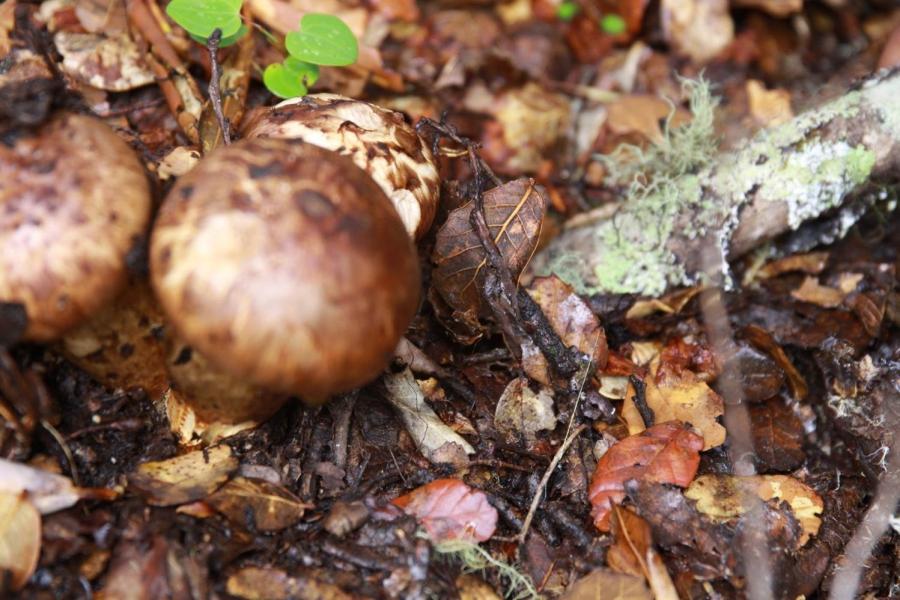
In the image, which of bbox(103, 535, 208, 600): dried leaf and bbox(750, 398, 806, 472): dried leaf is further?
bbox(750, 398, 806, 472): dried leaf

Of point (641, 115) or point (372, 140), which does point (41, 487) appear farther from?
point (641, 115)

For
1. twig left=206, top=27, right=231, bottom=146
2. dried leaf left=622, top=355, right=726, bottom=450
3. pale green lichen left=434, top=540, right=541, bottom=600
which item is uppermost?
twig left=206, top=27, right=231, bottom=146

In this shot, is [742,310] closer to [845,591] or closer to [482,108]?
[845,591]

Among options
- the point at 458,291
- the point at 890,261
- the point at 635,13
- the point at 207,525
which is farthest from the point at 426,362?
the point at 635,13

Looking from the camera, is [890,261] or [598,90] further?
[598,90]

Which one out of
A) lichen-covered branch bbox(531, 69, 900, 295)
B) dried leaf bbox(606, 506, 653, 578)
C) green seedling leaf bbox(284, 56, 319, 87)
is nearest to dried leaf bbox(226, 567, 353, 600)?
dried leaf bbox(606, 506, 653, 578)

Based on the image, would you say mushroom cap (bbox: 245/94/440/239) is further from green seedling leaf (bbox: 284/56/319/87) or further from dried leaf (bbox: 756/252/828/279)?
dried leaf (bbox: 756/252/828/279)

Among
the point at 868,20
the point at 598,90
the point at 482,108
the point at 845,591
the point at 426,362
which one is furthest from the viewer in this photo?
the point at 868,20
